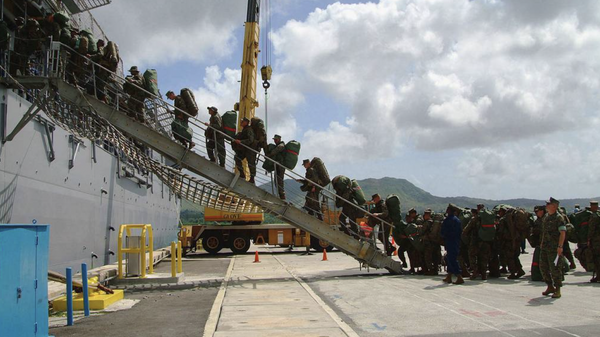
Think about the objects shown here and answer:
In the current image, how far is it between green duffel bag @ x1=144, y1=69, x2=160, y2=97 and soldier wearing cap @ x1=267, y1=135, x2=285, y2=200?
3.18m

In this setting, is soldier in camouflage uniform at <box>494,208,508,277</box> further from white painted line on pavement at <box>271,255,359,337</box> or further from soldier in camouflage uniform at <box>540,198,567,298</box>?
white painted line on pavement at <box>271,255,359,337</box>

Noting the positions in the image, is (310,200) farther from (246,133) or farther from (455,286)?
(455,286)

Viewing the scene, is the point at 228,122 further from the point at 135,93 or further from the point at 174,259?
the point at 174,259

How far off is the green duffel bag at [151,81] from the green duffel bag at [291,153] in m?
3.52

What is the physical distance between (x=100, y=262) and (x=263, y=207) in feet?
15.2

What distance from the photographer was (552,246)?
8570 mm

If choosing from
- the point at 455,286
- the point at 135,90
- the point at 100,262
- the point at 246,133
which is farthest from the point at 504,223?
the point at 100,262

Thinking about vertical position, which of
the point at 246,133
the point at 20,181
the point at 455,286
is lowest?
the point at 455,286

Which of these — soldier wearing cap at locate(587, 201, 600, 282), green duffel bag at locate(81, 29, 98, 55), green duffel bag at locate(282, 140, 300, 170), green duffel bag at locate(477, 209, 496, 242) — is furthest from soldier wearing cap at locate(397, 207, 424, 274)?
green duffel bag at locate(81, 29, 98, 55)

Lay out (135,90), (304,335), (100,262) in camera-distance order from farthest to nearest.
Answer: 1. (100,262)
2. (135,90)
3. (304,335)

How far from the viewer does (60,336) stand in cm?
612

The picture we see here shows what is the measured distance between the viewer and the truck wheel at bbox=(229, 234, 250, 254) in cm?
2431

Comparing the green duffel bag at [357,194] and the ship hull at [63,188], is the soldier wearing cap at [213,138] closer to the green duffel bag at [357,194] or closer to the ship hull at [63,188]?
the ship hull at [63,188]

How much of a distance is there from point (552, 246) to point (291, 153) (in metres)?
6.23
